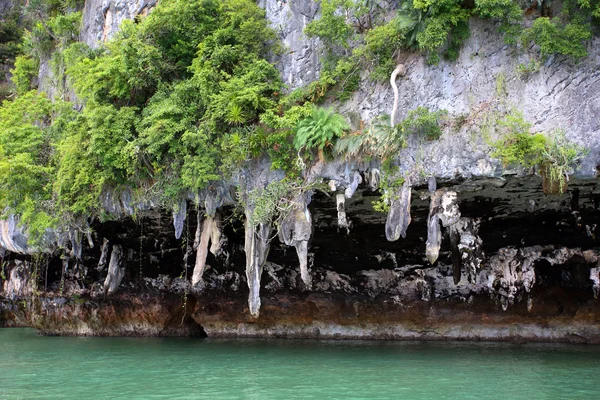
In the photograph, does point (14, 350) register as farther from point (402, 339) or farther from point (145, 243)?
point (402, 339)

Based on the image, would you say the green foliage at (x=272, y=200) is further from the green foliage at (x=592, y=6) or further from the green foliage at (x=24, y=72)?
the green foliage at (x=24, y=72)

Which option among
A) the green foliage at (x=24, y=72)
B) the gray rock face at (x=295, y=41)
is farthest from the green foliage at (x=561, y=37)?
the green foliage at (x=24, y=72)

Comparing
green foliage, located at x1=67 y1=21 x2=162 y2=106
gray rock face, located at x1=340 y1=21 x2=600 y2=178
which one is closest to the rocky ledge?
gray rock face, located at x1=340 y1=21 x2=600 y2=178

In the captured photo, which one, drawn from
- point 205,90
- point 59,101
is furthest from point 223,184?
point 59,101

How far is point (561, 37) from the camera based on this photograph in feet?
38.8

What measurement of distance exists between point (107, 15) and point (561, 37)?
13.7 meters

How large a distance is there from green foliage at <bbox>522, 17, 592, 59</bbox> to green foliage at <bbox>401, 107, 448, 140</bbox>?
2271mm

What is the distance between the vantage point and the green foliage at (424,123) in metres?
12.4

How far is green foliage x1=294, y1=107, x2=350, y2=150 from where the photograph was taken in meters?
13.0

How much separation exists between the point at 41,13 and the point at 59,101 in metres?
7.06

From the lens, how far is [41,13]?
24438 millimetres

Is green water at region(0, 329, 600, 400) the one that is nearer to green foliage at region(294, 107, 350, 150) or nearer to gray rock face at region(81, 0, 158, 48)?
green foliage at region(294, 107, 350, 150)

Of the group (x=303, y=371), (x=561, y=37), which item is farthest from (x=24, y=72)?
(x=561, y=37)

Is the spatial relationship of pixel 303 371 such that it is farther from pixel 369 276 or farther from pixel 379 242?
pixel 369 276
